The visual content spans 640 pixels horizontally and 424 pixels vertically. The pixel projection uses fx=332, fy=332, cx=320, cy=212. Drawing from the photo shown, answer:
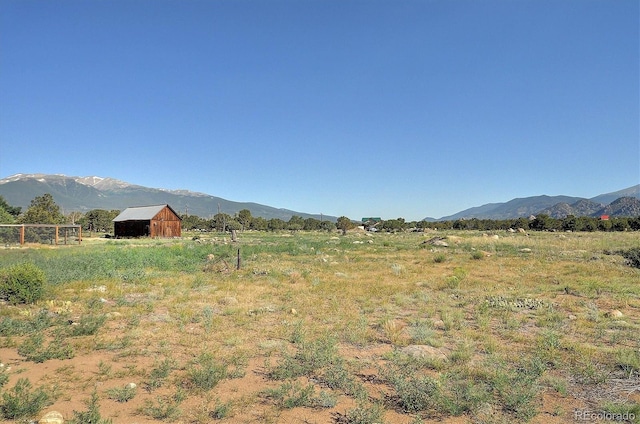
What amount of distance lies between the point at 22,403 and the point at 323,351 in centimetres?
521

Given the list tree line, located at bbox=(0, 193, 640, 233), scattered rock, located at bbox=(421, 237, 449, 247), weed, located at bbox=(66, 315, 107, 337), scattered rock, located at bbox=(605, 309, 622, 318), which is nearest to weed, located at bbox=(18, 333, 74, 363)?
weed, located at bbox=(66, 315, 107, 337)

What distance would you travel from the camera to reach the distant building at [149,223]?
181ft

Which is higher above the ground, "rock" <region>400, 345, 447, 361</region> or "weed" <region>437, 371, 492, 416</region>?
"weed" <region>437, 371, 492, 416</region>

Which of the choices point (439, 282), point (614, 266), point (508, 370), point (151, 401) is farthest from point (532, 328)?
point (614, 266)

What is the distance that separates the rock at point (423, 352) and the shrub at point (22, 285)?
41.9 feet

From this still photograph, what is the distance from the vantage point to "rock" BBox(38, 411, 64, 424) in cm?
459

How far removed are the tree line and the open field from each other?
49326mm

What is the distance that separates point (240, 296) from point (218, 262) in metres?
9.07

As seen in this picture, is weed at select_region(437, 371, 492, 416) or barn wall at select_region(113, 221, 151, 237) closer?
weed at select_region(437, 371, 492, 416)

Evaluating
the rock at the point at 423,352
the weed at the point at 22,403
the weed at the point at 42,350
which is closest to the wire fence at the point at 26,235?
the weed at the point at 42,350

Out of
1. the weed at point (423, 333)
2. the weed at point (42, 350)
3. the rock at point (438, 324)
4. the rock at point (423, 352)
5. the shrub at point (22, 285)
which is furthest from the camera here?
the shrub at point (22, 285)

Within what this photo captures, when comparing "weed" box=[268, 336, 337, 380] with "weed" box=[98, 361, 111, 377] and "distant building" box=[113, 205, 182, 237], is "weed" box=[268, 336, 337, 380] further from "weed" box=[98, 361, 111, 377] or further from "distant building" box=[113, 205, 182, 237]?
"distant building" box=[113, 205, 182, 237]

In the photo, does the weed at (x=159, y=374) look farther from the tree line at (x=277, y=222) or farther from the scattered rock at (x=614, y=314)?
the tree line at (x=277, y=222)

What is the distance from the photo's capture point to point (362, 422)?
4.72 metres
